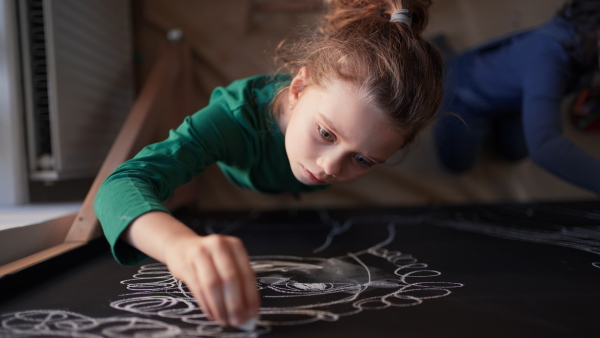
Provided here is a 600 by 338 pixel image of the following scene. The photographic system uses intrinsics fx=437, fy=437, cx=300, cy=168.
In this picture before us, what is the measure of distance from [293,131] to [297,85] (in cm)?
8

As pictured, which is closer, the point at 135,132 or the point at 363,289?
the point at 363,289

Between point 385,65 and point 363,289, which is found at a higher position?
point 385,65

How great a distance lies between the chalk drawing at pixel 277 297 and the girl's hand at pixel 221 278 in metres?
0.04

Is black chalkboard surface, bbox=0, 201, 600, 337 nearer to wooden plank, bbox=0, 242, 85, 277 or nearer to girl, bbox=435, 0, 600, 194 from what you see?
wooden plank, bbox=0, 242, 85, 277

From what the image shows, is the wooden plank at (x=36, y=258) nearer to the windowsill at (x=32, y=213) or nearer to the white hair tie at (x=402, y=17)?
the windowsill at (x=32, y=213)

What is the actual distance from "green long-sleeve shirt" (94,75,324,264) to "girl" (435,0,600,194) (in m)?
0.32

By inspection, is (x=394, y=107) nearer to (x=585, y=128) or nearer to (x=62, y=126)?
(x=62, y=126)

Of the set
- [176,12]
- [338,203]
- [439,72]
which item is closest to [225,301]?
[439,72]

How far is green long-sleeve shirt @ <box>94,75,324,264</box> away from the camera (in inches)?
17.7

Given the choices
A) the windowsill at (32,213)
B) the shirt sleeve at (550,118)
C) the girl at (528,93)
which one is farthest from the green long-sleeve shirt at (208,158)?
the shirt sleeve at (550,118)

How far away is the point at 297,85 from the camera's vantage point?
2.10 feet

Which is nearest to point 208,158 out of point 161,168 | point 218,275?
point 161,168

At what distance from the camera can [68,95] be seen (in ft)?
3.09

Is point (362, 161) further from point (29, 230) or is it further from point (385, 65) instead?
point (29, 230)
